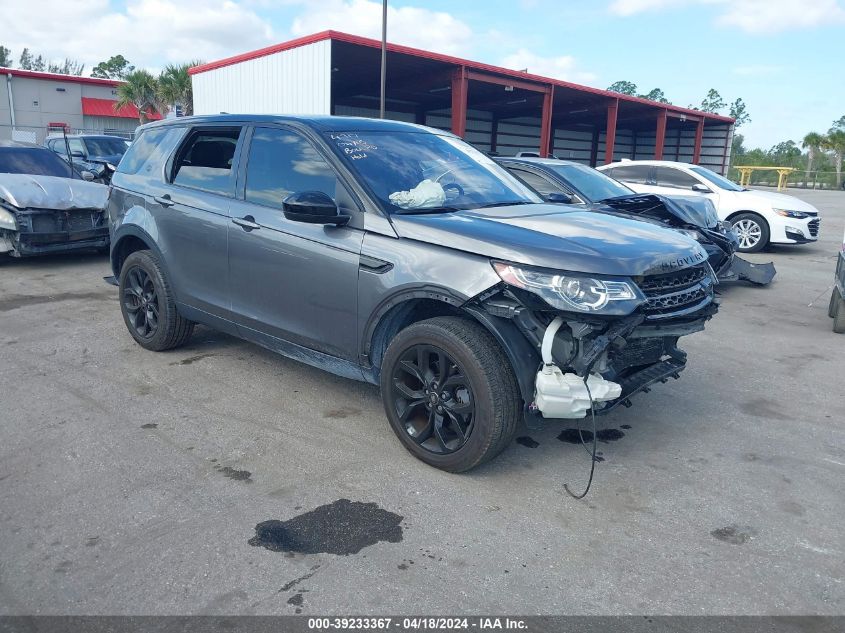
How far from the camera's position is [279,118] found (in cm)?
438

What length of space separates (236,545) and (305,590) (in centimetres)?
46

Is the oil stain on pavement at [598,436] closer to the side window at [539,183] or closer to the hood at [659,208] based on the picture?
the hood at [659,208]

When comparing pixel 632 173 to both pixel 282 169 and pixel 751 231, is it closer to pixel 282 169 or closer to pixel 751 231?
pixel 751 231

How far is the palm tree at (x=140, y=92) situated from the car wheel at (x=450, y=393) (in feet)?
130

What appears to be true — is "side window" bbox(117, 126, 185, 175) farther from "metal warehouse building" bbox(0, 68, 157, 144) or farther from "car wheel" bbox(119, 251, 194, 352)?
"metal warehouse building" bbox(0, 68, 157, 144)

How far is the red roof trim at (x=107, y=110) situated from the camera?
41469mm

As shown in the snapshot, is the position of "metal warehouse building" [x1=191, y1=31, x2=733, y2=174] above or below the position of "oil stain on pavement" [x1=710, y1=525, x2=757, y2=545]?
above

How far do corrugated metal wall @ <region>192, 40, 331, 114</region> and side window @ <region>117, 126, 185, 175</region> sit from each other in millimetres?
10965

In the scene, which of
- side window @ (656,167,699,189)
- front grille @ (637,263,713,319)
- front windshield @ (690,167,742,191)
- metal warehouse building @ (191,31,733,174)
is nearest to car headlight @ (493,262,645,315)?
front grille @ (637,263,713,319)

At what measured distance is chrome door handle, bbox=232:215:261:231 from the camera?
4.29m

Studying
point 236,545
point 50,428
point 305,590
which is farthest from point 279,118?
point 305,590

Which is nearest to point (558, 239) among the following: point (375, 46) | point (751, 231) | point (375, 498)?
point (375, 498)

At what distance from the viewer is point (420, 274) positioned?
3.49 meters

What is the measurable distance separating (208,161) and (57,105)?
41.9 m
